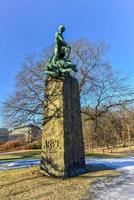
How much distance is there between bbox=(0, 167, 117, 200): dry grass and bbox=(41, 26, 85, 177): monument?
1.74 ft

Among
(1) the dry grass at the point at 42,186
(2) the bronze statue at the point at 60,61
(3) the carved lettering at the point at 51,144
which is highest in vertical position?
(2) the bronze statue at the point at 60,61

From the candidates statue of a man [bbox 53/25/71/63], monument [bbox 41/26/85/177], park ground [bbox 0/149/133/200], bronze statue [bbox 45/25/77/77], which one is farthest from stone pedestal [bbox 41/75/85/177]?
statue of a man [bbox 53/25/71/63]

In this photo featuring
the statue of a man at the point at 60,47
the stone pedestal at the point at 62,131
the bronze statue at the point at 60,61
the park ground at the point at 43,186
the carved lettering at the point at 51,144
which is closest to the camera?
the park ground at the point at 43,186

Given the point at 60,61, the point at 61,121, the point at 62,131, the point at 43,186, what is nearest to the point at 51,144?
the point at 62,131

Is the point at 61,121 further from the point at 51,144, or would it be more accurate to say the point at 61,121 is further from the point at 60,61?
the point at 60,61

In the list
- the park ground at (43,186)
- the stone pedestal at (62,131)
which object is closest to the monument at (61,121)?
the stone pedestal at (62,131)

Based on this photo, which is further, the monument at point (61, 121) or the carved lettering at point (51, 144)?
the carved lettering at point (51, 144)

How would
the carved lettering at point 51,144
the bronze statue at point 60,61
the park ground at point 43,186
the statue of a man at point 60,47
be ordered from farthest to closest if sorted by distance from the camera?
the statue of a man at point 60,47 → the bronze statue at point 60,61 → the carved lettering at point 51,144 → the park ground at point 43,186

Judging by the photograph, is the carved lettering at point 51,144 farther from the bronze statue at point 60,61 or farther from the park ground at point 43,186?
the bronze statue at point 60,61

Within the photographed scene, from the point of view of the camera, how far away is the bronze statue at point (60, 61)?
11078 mm

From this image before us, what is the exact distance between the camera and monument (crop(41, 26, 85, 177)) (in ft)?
33.4

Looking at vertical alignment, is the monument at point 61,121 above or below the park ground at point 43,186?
above

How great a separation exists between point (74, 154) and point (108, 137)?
23.1m

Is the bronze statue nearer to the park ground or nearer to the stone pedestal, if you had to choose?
the stone pedestal
